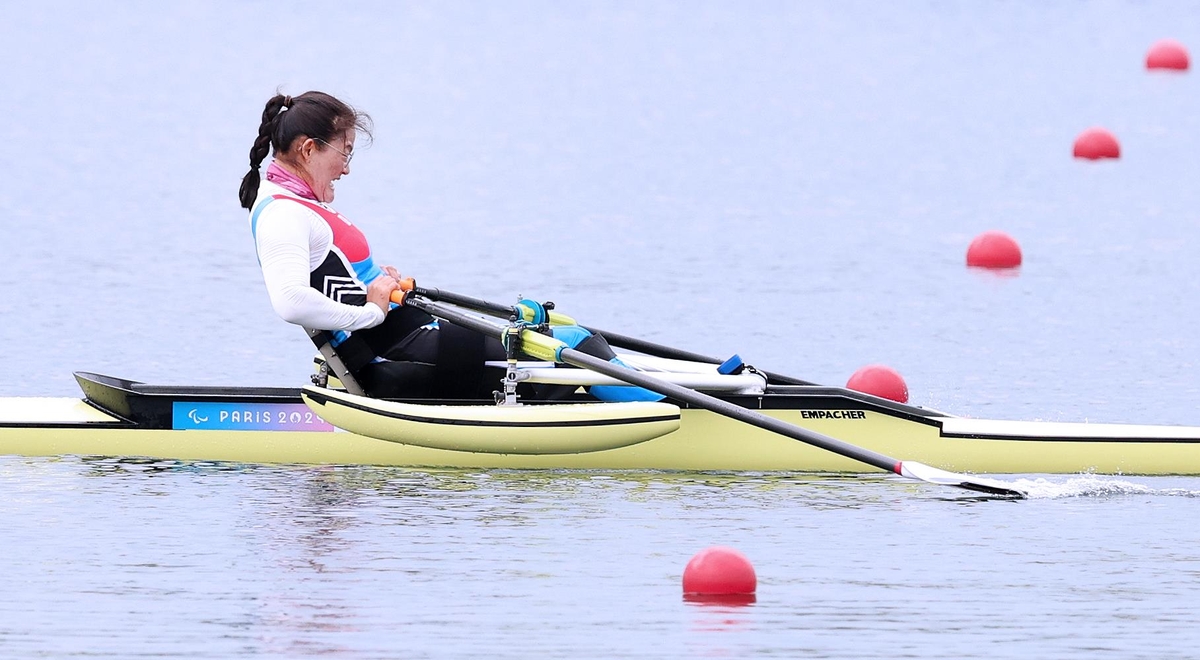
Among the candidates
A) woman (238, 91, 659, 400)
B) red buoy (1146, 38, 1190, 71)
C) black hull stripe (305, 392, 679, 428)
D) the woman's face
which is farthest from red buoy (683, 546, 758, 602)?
red buoy (1146, 38, 1190, 71)

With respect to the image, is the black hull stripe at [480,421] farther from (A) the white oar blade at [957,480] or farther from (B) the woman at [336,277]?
(A) the white oar blade at [957,480]

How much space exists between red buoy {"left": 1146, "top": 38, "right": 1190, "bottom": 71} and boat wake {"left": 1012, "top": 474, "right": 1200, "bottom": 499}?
66.2 feet

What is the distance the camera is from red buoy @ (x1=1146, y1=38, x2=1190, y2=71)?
95.7 ft

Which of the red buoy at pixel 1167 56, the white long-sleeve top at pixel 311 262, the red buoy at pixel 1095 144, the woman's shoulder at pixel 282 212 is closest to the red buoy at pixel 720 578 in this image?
the white long-sleeve top at pixel 311 262

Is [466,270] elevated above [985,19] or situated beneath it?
situated beneath

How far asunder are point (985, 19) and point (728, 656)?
94.5 ft

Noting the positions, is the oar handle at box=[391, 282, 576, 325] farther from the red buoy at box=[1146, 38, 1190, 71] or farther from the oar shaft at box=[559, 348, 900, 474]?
the red buoy at box=[1146, 38, 1190, 71]

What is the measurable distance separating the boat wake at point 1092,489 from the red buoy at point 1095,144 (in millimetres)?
11966

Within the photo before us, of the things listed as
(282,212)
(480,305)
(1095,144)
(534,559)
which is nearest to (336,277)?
(282,212)

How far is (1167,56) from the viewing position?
29.2 m

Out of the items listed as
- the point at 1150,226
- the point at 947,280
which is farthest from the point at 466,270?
the point at 1150,226

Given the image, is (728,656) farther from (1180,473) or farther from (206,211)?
(206,211)

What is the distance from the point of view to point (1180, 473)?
9.96 meters

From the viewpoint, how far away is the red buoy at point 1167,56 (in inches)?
1148
